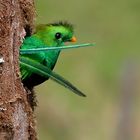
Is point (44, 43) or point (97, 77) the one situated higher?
point (44, 43)

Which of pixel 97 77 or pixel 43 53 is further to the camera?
pixel 97 77

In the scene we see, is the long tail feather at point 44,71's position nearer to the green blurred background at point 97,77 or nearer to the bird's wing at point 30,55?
the bird's wing at point 30,55

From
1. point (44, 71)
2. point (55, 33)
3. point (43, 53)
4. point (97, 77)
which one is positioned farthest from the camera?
point (97, 77)

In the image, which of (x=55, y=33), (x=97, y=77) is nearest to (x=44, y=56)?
(x=55, y=33)

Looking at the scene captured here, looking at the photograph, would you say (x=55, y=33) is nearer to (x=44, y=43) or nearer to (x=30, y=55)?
(x=44, y=43)

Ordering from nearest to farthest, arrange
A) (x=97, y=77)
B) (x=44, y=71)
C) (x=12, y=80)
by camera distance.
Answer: (x=12, y=80)
(x=44, y=71)
(x=97, y=77)

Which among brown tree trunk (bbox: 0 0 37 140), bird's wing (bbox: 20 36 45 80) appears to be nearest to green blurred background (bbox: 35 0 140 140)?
bird's wing (bbox: 20 36 45 80)

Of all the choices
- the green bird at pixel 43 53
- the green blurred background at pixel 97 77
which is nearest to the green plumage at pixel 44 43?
the green bird at pixel 43 53

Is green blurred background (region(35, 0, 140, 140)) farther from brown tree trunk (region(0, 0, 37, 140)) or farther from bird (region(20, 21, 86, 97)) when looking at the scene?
A: brown tree trunk (region(0, 0, 37, 140))
